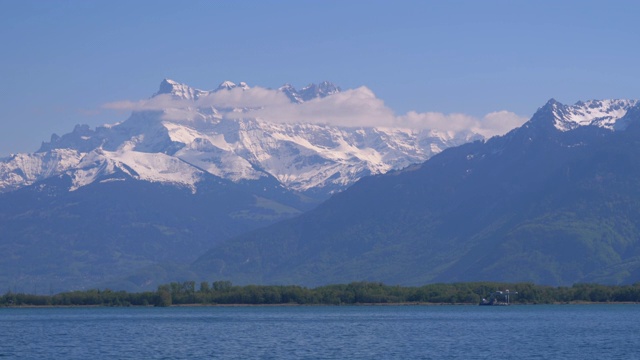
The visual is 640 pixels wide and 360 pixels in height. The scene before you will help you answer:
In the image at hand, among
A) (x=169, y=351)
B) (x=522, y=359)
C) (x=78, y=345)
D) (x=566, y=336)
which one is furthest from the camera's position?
(x=566, y=336)

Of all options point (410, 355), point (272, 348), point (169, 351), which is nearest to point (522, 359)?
point (410, 355)

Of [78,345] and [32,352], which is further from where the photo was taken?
[78,345]

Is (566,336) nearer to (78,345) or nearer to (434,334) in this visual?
(434,334)

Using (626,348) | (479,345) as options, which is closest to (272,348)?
(479,345)

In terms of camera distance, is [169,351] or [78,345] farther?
[78,345]

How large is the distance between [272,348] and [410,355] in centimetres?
1982

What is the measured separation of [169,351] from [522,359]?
44415 millimetres

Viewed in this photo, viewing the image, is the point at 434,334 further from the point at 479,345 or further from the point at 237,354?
the point at 237,354

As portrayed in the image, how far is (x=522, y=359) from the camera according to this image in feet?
492

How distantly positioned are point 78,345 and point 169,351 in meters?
19.0

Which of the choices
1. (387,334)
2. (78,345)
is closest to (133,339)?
(78,345)

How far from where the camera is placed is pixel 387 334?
196 meters

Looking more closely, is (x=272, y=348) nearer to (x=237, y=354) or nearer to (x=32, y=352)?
(x=237, y=354)

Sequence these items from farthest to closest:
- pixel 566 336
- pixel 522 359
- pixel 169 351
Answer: pixel 566 336 < pixel 169 351 < pixel 522 359
